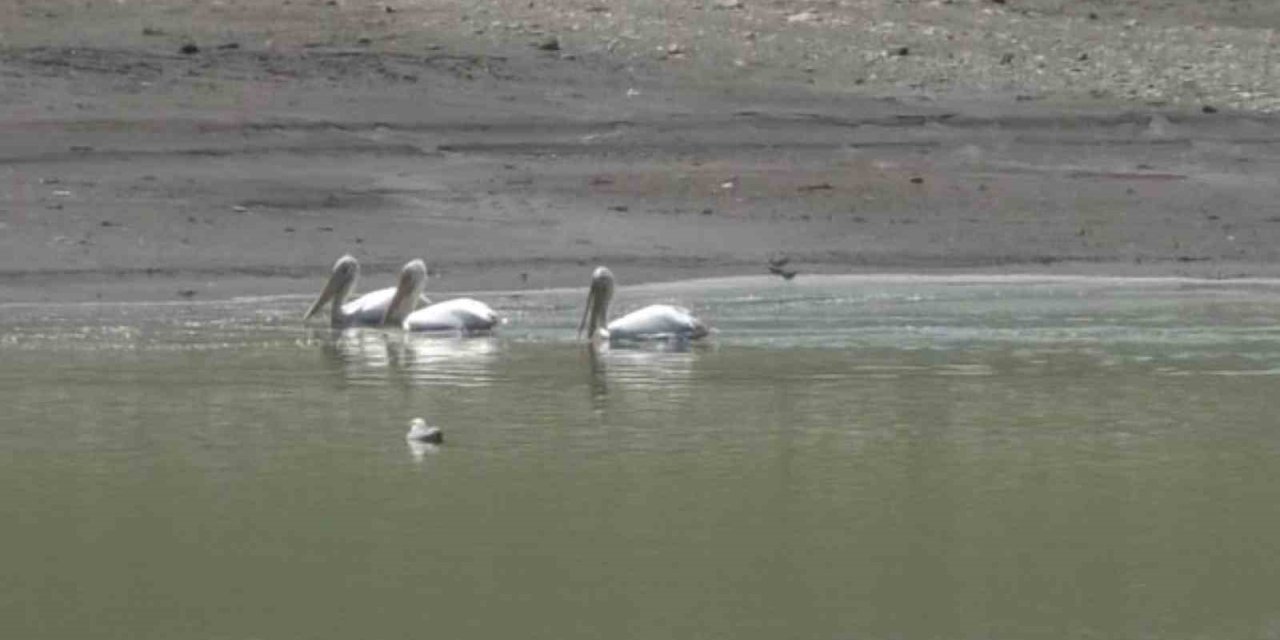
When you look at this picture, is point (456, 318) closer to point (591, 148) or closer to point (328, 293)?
point (328, 293)

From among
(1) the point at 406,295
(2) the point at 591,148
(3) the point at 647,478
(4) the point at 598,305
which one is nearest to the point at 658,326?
(4) the point at 598,305

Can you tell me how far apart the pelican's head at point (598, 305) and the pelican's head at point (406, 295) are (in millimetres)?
702

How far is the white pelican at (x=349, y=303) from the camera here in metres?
13.5

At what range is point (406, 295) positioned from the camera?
44.5 ft

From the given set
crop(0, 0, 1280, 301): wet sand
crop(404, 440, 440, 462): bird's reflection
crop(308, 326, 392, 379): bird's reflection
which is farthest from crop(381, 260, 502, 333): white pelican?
crop(404, 440, 440, 462): bird's reflection

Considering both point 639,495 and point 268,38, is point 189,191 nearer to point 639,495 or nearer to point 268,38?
point 268,38

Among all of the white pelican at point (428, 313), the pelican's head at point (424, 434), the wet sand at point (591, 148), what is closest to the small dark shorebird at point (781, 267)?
the wet sand at point (591, 148)

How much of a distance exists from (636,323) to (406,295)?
1205 mm

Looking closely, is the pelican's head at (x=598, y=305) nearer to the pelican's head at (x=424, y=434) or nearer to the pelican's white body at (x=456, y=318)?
the pelican's white body at (x=456, y=318)

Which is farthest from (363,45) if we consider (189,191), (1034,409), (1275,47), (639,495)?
(639,495)

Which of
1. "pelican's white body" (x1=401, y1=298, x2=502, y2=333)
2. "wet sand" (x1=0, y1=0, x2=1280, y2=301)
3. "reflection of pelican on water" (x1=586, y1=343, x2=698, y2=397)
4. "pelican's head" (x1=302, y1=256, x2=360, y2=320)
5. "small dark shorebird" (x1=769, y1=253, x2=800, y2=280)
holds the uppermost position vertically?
"wet sand" (x1=0, y1=0, x2=1280, y2=301)

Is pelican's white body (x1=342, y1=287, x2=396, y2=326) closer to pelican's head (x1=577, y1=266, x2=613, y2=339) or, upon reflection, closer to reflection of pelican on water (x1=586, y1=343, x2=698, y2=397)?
pelican's head (x1=577, y1=266, x2=613, y2=339)

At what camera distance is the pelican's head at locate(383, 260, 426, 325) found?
1352cm

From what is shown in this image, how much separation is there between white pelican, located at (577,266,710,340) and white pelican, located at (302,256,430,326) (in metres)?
0.82
